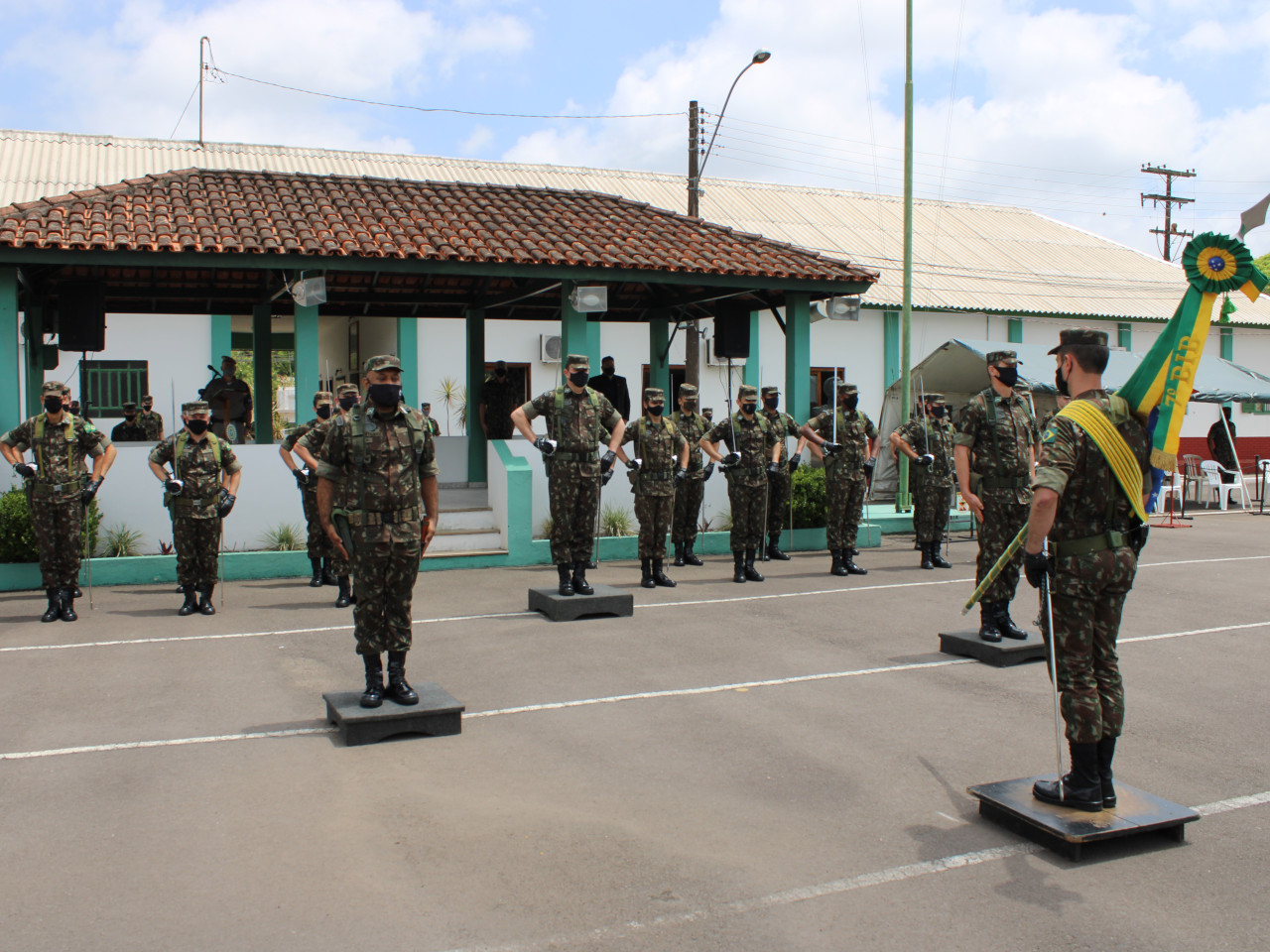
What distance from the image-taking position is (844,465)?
41.4 ft

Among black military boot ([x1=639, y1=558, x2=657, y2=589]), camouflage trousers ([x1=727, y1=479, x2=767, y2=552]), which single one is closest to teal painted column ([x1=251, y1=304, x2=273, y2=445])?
black military boot ([x1=639, y1=558, x2=657, y2=589])

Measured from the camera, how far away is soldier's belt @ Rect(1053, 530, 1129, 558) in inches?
171

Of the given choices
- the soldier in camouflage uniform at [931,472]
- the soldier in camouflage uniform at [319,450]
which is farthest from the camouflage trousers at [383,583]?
the soldier in camouflage uniform at [931,472]

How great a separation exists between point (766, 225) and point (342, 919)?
27170 mm

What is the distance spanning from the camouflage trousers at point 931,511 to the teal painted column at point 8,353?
10.1 m

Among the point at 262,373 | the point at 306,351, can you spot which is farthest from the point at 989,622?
the point at 262,373

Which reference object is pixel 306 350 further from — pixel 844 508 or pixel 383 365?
pixel 383 365

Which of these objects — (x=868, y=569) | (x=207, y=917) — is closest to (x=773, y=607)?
(x=868, y=569)

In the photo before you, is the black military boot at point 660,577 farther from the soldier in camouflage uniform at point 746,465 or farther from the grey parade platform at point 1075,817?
the grey parade platform at point 1075,817

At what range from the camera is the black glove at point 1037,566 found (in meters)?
4.37

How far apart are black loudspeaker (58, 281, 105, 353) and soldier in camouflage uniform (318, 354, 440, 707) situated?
27.1 feet

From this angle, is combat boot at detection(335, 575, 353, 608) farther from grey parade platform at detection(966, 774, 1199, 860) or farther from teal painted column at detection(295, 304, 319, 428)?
grey parade platform at detection(966, 774, 1199, 860)

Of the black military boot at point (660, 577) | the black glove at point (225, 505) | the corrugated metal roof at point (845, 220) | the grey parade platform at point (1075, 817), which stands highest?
the corrugated metal roof at point (845, 220)

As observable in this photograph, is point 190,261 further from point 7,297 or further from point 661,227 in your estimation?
point 661,227
